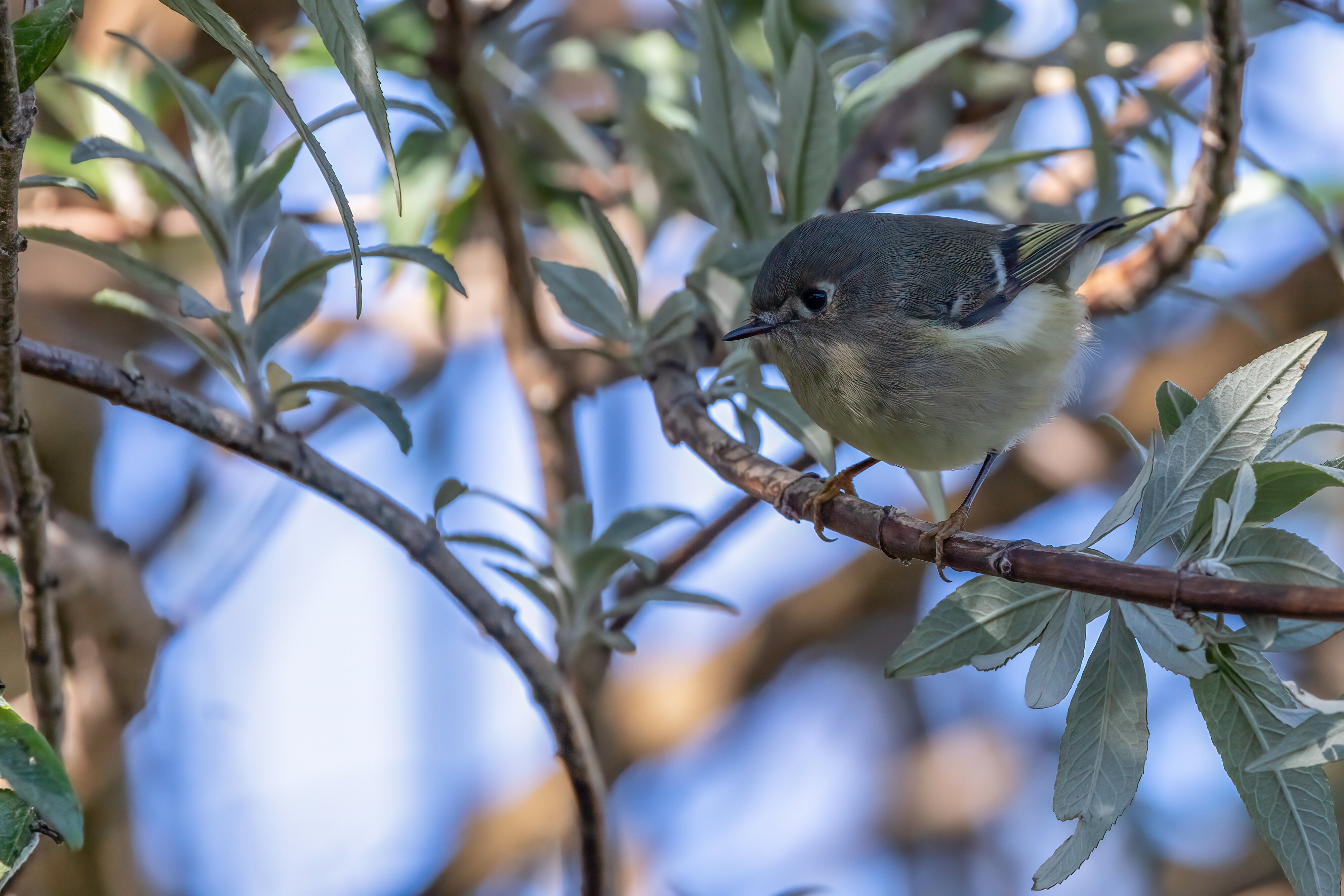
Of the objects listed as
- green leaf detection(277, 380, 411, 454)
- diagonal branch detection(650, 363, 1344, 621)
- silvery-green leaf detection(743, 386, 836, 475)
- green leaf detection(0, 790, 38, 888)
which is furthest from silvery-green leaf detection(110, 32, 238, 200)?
green leaf detection(0, 790, 38, 888)

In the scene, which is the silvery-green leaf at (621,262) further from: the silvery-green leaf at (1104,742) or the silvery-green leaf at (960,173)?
the silvery-green leaf at (1104,742)

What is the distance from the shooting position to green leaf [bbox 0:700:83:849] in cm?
67

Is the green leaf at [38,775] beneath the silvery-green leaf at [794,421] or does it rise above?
beneath

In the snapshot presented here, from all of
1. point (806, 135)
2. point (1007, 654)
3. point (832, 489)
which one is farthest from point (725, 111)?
point (1007, 654)

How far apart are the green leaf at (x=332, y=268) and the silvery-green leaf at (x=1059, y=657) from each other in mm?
580

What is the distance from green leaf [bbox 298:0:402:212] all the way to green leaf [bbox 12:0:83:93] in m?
0.15

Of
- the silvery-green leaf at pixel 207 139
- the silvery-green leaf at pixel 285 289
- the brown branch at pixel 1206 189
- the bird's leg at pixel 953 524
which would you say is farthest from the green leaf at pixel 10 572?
→ the brown branch at pixel 1206 189

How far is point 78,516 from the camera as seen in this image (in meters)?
1.46

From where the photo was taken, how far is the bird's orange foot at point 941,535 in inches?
33.8

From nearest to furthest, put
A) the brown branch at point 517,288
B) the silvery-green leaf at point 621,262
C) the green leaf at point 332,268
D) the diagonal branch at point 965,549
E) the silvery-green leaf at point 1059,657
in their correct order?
the diagonal branch at point 965,549 → the silvery-green leaf at point 1059,657 → the green leaf at point 332,268 → the silvery-green leaf at point 621,262 → the brown branch at point 517,288

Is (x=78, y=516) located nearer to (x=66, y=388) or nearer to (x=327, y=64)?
(x=66, y=388)

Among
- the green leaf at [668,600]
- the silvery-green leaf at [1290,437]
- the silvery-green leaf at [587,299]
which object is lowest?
the silvery-green leaf at [1290,437]

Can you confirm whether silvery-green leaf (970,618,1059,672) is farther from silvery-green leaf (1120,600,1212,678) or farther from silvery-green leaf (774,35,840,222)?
silvery-green leaf (774,35,840,222)

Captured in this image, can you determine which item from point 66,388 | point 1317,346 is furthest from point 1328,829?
point 66,388
